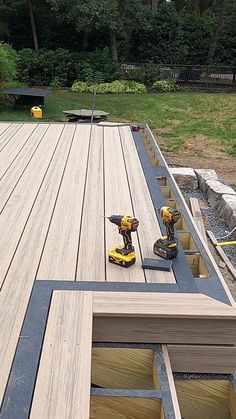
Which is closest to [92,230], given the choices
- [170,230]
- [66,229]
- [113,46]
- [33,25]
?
[66,229]

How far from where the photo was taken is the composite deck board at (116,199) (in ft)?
8.06

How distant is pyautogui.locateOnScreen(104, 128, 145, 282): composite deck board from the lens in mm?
2457

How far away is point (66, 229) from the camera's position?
2977 mm

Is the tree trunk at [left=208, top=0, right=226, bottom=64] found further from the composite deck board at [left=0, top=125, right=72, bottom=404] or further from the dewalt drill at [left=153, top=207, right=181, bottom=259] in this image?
the dewalt drill at [left=153, top=207, right=181, bottom=259]

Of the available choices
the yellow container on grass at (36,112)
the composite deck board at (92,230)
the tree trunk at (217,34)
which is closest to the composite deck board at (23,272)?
the composite deck board at (92,230)

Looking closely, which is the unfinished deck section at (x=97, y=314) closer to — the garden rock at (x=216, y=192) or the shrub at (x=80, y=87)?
the garden rock at (x=216, y=192)

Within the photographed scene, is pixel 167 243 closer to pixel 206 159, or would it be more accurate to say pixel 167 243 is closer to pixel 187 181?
pixel 187 181

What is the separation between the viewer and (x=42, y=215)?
125 inches

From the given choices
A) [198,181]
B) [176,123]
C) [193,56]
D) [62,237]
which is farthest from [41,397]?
[193,56]

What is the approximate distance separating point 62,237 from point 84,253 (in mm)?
255

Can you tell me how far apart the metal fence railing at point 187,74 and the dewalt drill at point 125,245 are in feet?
47.7

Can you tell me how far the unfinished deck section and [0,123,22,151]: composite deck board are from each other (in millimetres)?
1854

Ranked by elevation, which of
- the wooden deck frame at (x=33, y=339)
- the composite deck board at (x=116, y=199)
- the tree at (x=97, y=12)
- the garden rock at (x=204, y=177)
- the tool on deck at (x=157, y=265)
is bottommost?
the garden rock at (x=204, y=177)

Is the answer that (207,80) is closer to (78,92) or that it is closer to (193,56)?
(193,56)
